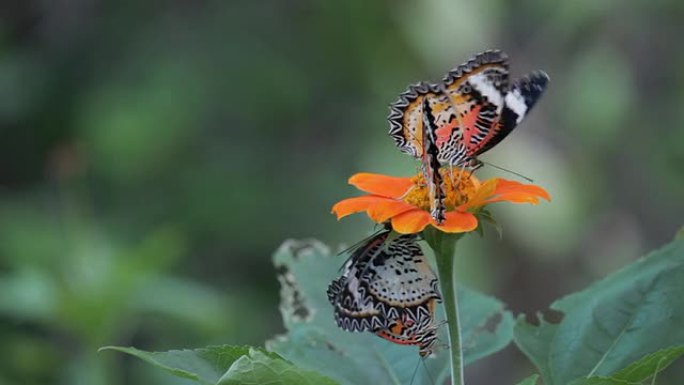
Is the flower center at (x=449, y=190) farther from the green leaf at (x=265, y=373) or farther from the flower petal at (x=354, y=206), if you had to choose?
the green leaf at (x=265, y=373)

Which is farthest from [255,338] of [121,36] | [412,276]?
[412,276]

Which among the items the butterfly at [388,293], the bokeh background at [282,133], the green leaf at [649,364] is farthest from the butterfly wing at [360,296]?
the bokeh background at [282,133]

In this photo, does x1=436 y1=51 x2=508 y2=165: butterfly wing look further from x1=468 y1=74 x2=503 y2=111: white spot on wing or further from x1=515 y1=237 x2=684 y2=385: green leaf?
x1=515 y1=237 x2=684 y2=385: green leaf

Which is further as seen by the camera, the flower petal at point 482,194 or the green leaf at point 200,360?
the flower petal at point 482,194

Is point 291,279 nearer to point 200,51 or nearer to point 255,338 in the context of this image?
point 255,338

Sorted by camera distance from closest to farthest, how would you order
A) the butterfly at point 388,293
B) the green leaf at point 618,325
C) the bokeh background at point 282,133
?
1. the butterfly at point 388,293
2. the green leaf at point 618,325
3. the bokeh background at point 282,133

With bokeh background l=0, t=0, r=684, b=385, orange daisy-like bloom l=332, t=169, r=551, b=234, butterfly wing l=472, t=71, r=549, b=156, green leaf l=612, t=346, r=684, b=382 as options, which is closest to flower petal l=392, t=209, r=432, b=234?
orange daisy-like bloom l=332, t=169, r=551, b=234
